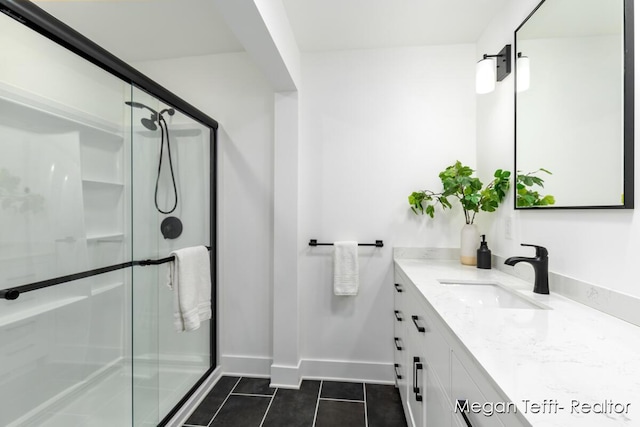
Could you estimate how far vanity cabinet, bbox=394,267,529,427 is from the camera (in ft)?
2.18

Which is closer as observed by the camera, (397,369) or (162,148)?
(162,148)

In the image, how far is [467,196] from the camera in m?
1.83

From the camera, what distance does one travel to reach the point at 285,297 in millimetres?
2104

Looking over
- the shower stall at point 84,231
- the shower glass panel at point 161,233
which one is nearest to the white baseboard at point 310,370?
the shower glass panel at point 161,233

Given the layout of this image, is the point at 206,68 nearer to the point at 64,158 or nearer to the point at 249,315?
the point at 64,158

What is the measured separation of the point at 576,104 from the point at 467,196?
29.3 inches

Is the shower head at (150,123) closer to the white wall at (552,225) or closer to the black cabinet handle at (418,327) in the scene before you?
the black cabinet handle at (418,327)

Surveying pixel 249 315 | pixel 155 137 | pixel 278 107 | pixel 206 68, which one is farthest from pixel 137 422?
pixel 206 68

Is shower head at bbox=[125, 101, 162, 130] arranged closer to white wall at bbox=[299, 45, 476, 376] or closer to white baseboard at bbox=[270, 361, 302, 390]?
white wall at bbox=[299, 45, 476, 376]

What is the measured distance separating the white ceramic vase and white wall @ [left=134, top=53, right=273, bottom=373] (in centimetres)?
133

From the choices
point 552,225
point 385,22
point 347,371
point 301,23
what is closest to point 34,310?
point 347,371

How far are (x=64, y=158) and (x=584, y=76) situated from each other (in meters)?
2.04

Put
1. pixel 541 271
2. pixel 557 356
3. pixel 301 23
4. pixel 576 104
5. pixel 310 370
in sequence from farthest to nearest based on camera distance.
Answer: pixel 310 370
pixel 301 23
pixel 541 271
pixel 576 104
pixel 557 356

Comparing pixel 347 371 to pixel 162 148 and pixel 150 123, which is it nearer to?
pixel 162 148
